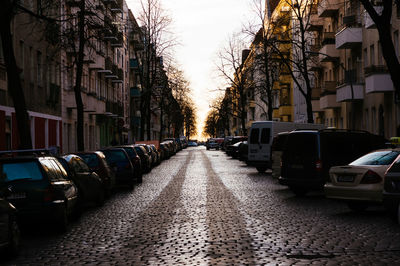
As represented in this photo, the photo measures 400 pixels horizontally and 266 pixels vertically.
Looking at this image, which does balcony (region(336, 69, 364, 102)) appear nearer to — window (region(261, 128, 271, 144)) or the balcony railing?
the balcony railing

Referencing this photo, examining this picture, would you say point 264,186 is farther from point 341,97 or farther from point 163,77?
point 163,77

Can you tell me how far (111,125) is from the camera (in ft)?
224

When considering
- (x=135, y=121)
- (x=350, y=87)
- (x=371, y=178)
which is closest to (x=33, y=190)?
(x=371, y=178)

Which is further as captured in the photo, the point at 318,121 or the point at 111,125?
the point at 111,125

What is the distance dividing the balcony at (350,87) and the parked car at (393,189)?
29813mm

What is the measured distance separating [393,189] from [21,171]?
6534mm

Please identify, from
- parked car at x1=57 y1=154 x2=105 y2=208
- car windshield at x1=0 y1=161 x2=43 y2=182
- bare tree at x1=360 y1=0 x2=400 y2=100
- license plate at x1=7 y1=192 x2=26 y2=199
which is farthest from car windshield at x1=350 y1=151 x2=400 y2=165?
license plate at x1=7 y1=192 x2=26 y2=199

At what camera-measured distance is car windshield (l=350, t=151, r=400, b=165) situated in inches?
595

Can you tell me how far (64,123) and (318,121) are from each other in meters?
24.4

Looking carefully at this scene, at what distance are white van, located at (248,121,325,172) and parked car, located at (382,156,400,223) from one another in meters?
21.3

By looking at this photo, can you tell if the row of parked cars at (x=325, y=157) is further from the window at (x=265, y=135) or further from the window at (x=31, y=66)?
the window at (x=31, y=66)

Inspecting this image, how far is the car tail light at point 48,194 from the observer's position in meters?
12.4

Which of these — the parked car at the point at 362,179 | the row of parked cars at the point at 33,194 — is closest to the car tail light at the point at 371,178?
the parked car at the point at 362,179

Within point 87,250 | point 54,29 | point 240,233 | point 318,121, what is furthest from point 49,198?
point 318,121
